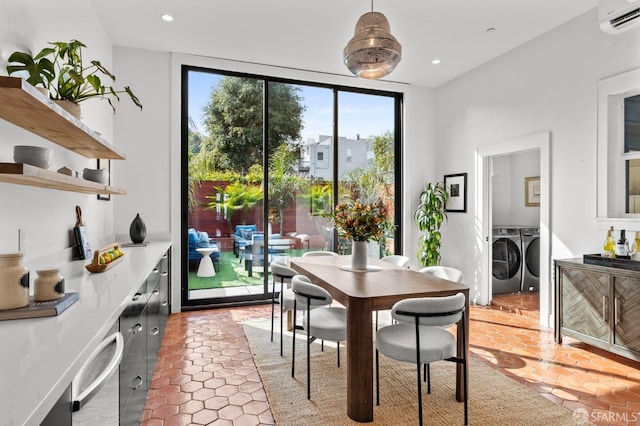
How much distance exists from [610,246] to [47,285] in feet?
13.4

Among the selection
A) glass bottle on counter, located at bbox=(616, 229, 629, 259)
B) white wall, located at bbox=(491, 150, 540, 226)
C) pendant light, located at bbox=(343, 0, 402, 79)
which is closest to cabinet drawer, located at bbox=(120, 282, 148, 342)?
pendant light, located at bbox=(343, 0, 402, 79)

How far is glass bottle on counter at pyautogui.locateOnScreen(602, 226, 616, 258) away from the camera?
313 cm

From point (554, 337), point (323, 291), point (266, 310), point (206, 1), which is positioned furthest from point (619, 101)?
point (266, 310)

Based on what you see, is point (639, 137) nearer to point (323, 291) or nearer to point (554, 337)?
point (554, 337)

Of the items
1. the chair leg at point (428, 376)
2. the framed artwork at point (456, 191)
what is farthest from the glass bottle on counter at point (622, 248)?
the framed artwork at point (456, 191)

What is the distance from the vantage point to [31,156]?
1.73 metres

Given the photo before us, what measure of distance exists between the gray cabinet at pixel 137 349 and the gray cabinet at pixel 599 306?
3525 millimetres

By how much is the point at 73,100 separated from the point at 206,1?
5.53ft

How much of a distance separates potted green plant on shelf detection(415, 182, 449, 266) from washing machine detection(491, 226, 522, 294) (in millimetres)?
771

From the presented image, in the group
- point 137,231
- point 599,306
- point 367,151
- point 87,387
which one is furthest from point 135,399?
point 367,151

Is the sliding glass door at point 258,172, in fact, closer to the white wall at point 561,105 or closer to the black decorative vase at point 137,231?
the black decorative vase at point 137,231

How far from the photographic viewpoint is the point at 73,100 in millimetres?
2361

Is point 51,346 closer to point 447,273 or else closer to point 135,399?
point 135,399

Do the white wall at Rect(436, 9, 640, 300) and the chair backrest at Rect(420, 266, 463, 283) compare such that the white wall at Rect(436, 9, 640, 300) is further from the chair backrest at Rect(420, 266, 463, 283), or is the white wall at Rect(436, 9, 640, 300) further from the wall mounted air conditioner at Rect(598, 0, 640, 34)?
the chair backrest at Rect(420, 266, 463, 283)
